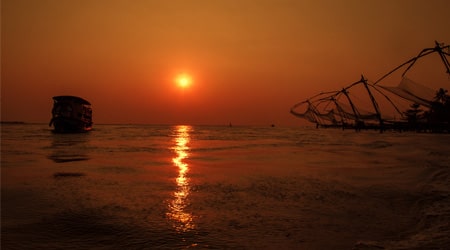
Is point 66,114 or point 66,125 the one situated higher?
point 66,114

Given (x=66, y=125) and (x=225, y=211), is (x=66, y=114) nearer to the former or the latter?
(x=66, y=125)

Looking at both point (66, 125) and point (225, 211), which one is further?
point (66, 125)

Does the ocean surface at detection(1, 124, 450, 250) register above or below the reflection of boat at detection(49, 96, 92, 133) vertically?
below

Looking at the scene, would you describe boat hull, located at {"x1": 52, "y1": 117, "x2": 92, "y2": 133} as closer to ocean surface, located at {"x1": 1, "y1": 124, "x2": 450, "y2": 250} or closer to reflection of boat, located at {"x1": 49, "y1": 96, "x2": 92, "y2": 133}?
reflection of boat, located at {"x1": 49, "y1": 96, "x2": 92, "y2": 133}

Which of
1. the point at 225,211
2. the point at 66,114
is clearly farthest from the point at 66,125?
the point at 225,211

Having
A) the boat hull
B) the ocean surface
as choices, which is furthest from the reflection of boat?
the ocean surface

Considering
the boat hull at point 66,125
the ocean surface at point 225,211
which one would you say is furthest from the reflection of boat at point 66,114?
the ocean surface at point 225,211

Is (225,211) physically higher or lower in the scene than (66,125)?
lower

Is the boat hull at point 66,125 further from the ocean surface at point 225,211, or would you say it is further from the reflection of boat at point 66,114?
the ocean surface at point 225,211

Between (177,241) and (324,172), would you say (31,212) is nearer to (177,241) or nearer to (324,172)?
(177,241)

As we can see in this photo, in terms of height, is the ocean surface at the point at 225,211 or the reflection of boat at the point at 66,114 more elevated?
the reflection of boat at the point at 66,114

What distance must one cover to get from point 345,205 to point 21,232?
5.49 metres

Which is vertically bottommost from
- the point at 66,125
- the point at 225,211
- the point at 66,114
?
the point at 225,211

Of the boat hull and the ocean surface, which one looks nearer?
the ocean surface
